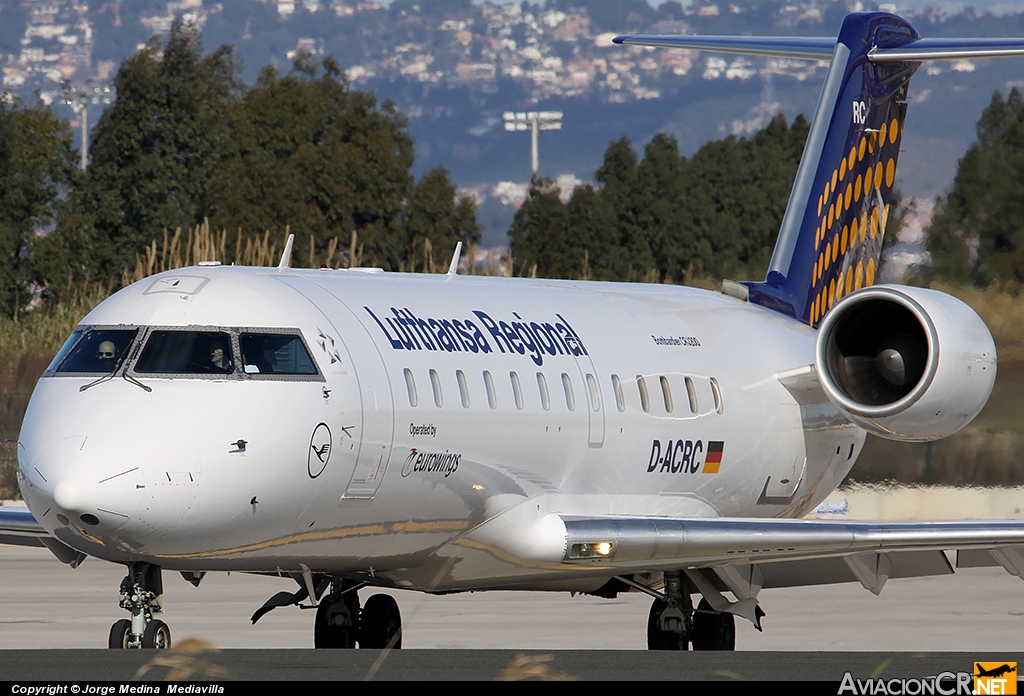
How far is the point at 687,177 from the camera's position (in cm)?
6225

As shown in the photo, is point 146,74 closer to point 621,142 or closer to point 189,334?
point 621,142

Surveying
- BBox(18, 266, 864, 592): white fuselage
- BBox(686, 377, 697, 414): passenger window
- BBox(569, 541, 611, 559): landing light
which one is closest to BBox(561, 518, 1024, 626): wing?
BBox(569, 541, 611, 559): landing light

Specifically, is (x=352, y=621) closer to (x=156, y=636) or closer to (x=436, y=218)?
(x=156, y=636)

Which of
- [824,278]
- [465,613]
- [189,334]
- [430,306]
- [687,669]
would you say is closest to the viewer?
[687,669]

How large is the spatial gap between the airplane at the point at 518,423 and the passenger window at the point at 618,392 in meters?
0.07

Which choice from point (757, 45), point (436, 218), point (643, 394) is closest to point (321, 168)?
point (436, 218)

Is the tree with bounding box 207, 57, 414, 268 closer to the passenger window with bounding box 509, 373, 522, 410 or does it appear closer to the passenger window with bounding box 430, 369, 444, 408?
the passenger window with bounding box 509, 373, 522, 410

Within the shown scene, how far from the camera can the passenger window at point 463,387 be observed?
13180mm

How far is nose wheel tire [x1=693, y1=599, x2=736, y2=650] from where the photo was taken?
51.6ft

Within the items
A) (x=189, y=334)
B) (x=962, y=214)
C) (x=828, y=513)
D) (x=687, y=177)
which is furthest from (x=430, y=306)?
(x=687, y=177)

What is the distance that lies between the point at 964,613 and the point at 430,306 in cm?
965

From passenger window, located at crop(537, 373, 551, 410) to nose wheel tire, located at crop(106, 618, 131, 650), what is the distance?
13.2ft

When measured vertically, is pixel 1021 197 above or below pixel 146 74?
below

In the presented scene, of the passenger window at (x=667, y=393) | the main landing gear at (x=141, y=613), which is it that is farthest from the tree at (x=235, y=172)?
the main landing gear at (x=141, y=613)
